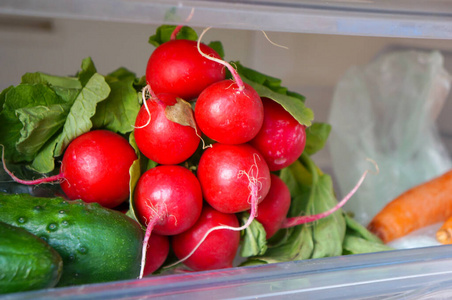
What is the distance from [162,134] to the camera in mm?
587

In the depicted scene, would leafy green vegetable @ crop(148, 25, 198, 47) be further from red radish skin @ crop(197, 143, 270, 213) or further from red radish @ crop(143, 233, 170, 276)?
red radish @ crop(143, 233, 170, 276)

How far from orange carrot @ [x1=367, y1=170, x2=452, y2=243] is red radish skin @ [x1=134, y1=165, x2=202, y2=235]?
44 cm

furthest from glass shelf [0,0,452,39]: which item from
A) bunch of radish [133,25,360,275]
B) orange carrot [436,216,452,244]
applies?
orange carrot [436,216,452,244]

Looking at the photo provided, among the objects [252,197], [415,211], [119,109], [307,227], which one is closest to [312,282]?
[252,197]

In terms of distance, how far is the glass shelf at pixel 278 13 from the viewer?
0.42 meters

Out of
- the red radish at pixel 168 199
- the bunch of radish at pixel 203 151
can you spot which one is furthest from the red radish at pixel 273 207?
the red radish at pixel 168 199

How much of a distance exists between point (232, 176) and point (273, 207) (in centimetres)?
12

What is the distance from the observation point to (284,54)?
49.4 inches

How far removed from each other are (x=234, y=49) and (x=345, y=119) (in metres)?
0.35

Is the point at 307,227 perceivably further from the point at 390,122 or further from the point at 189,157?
the point at 390,122

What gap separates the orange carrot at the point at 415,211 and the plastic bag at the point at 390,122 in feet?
0.42

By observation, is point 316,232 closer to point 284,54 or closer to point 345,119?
point 345,119

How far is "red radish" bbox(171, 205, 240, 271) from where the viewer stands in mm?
617

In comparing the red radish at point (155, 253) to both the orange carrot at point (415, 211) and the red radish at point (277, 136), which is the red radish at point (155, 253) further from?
the orange carrot at point (415, 211)
